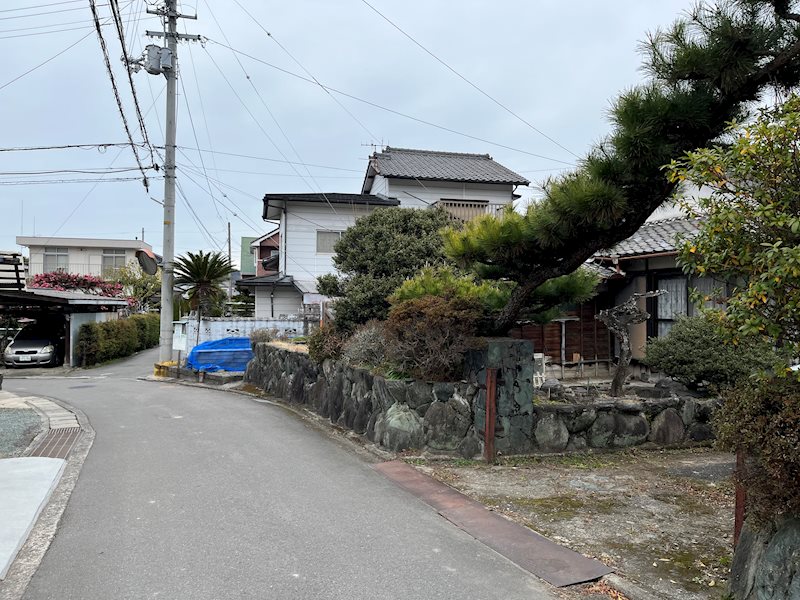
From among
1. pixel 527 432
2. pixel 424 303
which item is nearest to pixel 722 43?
pixel 424 303

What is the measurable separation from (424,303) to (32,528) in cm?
468

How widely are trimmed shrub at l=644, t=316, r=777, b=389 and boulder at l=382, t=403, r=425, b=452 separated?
392 cm

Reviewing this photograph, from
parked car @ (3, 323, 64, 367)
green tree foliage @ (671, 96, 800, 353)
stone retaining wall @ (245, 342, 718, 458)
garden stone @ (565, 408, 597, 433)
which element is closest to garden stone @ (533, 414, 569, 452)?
stone retaining wall @ (245, 342, 718, 458)

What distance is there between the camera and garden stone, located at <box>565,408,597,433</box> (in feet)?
24.7

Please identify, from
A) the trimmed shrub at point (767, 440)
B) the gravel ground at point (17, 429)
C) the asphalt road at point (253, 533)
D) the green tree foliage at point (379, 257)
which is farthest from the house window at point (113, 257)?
the trimmed shrub at point (767, 440)

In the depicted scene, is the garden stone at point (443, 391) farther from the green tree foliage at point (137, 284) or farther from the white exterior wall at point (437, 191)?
the green tree foliage at point (137, 284)

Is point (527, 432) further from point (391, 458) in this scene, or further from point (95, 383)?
point (95, 383)

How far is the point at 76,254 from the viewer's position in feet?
141

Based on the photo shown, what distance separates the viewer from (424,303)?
748 centimetres

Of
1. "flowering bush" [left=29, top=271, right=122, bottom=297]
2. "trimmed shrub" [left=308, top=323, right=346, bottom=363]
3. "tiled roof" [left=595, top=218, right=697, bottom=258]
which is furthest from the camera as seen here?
"flowering bush" [left=29, top=271, right=122, bottom=297]

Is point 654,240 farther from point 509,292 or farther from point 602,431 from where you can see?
point 602,431

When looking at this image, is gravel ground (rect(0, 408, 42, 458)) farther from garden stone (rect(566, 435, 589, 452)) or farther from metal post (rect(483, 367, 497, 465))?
garden stone (rect(566, 435, 589, 452))

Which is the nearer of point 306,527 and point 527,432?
point 306,527

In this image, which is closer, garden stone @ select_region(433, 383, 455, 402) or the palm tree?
garden stone @ select_region(433, 383, 455, 402)
